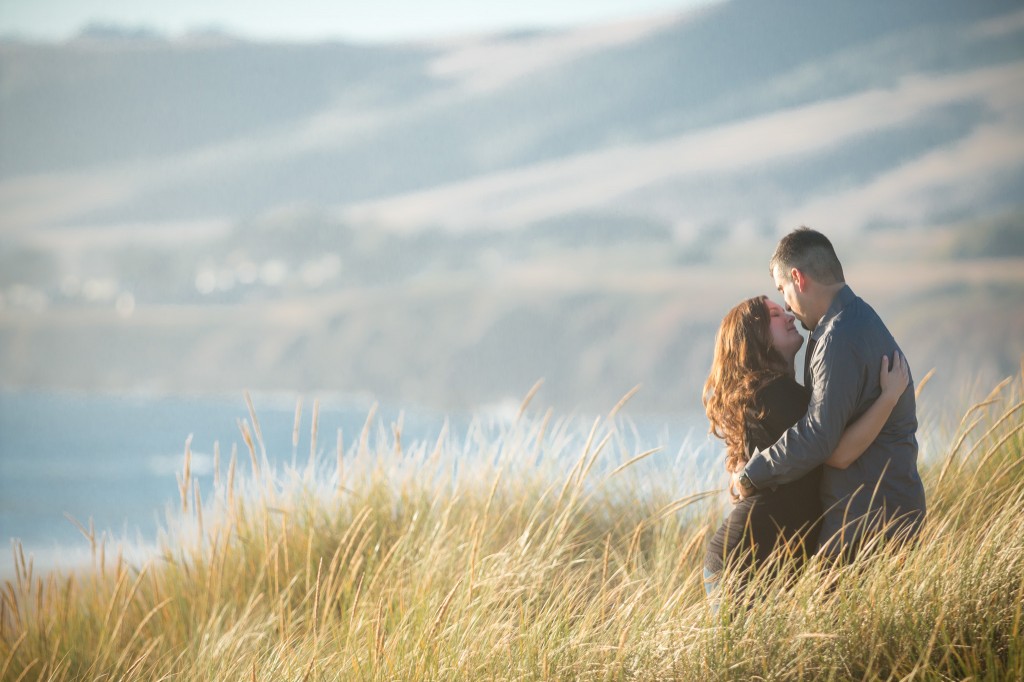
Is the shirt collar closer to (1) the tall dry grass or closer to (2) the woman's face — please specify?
(2) the woman's face

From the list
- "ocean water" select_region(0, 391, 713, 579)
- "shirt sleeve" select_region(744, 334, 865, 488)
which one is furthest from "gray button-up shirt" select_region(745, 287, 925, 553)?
"ocean water" select_region(0, 391, 713, 579)

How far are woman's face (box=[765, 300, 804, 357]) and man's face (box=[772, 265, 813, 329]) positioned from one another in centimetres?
3

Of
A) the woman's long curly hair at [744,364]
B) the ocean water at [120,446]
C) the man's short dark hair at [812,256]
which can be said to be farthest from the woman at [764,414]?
the ocean water at [120,446]

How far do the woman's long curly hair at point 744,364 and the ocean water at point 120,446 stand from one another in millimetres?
1017

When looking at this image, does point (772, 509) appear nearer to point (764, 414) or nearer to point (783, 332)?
point (764, 414)

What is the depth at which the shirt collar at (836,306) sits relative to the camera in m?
2.00

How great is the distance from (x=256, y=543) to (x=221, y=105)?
2415cm

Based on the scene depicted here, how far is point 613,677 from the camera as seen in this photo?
1.88 meters

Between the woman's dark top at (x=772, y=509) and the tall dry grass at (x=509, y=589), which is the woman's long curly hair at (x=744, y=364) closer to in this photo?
the woman's dark top at (x=772, y=509)

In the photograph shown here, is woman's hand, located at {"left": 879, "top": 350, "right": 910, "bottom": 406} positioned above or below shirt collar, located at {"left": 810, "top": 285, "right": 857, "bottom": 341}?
below

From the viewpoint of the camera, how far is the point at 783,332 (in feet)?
6.68

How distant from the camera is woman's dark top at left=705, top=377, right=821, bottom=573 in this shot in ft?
6.68

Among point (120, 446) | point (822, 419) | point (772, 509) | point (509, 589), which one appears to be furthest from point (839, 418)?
point (120, 446)

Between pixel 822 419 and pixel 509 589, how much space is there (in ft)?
2.92
